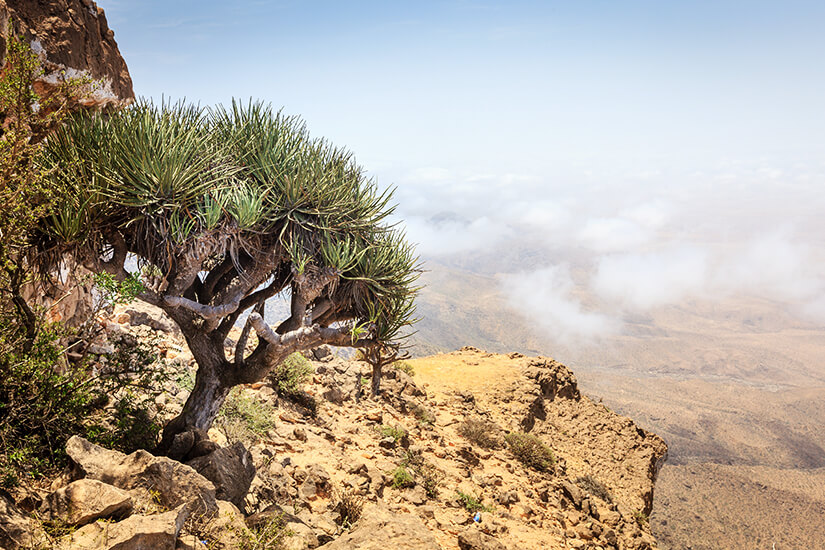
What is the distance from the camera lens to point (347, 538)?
5301mm

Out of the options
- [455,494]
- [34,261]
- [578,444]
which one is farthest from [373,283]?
[578,444]

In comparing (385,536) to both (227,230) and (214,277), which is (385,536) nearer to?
(227,230)

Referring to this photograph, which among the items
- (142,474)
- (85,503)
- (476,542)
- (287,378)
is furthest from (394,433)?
(85,503)

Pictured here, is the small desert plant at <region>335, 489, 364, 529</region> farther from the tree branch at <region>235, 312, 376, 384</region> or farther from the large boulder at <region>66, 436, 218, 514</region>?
the large boulder at <region>66, 436, 218, 514</region>

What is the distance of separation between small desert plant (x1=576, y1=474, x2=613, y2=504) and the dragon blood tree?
962 centimetres

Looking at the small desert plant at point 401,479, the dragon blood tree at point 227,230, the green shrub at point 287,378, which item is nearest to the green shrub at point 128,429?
the dragon blood tree at point 227,230

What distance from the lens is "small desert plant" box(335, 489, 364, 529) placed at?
7.36 metres

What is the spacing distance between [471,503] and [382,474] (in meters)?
1.88

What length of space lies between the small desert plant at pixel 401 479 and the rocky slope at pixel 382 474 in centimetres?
3

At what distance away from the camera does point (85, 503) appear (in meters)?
4.22

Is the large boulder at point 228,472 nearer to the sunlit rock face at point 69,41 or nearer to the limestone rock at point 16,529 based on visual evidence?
the limestone rock at point 16,529

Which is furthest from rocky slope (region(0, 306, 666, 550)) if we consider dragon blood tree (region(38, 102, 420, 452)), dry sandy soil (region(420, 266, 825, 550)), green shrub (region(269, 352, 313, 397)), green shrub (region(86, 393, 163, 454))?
dry sandy soil (region(420, 266, 825, 550))

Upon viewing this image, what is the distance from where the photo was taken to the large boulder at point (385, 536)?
5.05 metres

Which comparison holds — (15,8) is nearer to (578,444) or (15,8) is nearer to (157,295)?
(157,295)
